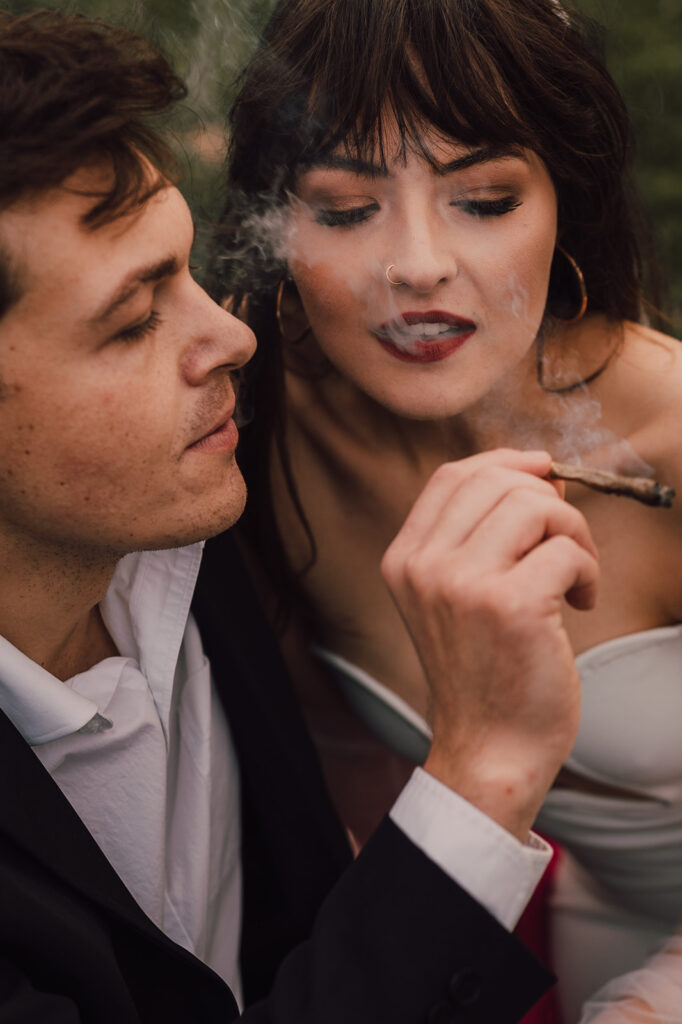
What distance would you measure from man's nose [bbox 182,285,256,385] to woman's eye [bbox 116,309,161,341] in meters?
0.06

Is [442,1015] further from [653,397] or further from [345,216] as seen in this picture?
[345,216]

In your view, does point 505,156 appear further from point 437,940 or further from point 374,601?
point 437,940

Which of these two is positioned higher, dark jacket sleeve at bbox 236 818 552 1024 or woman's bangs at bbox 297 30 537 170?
woman's bangs at bbox 297 30 537 170

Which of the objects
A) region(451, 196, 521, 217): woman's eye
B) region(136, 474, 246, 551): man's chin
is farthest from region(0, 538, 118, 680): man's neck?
region(451, 196, 521, 217): woman's eye

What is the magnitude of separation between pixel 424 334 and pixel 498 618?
536 millimetres

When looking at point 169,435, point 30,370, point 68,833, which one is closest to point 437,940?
point 68,833

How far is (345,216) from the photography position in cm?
155

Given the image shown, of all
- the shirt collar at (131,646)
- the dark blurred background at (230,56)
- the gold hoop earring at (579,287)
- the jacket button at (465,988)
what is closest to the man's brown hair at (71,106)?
the dark blurred background at (230,56)

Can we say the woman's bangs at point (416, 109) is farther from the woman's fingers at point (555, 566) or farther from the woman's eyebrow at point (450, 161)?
the woman's fingers at point (555, 566)

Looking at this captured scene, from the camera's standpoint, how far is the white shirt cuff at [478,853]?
50.8 inches

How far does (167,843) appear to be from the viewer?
6.10 feet

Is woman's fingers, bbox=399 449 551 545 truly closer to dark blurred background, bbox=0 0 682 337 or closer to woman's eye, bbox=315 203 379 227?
woman's eye, bbox=315 203 379 227

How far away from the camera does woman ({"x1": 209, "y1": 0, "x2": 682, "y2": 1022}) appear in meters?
1.46

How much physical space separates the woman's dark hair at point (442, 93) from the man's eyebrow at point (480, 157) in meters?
0.01
